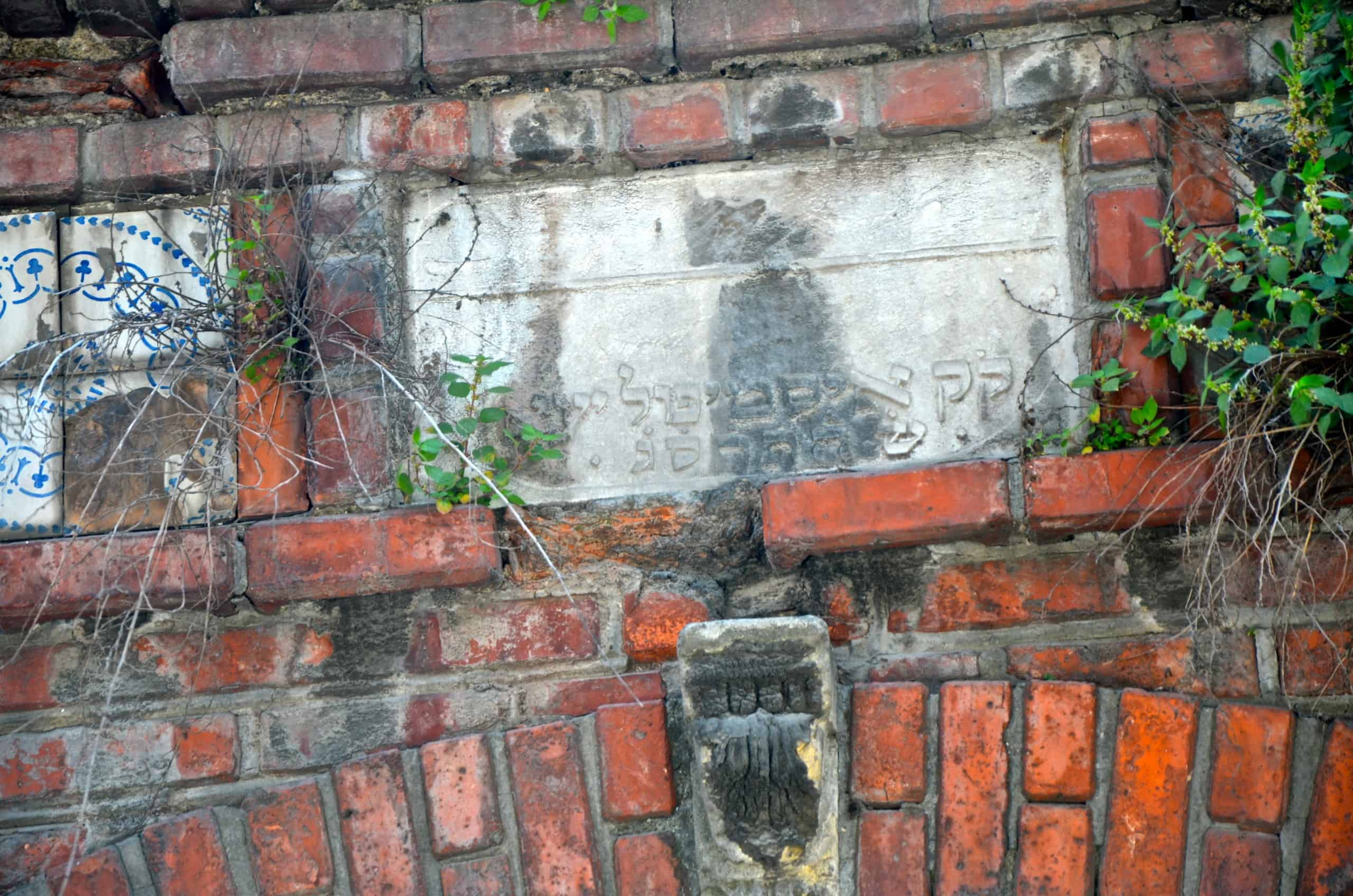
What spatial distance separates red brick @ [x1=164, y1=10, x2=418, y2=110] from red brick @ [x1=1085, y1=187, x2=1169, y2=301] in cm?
130

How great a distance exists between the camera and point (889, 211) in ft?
7.89

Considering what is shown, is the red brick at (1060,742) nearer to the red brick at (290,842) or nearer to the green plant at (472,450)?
the green plant at (472,450)

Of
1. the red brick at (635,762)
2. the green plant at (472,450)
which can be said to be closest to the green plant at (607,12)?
the green plant at (472,450)

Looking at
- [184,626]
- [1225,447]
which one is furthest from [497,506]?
[1225,447]

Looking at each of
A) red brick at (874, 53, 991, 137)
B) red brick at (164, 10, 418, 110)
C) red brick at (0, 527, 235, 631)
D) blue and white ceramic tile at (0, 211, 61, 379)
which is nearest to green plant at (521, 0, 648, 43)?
red brick at (164, 10, 418, 110)

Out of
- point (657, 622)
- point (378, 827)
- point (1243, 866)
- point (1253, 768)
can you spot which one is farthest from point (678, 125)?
point (1243, 866)

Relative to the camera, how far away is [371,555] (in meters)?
2.25

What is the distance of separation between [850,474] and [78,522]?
1.43 m

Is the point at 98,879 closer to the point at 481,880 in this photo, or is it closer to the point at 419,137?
the point at 481,880

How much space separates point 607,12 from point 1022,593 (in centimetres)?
132

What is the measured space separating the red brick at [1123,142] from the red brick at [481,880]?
162cm

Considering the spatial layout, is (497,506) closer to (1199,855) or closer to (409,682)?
(409,682)

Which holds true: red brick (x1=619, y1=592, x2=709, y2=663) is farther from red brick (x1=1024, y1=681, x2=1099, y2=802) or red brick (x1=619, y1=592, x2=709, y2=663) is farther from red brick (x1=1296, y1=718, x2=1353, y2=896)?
red brick (x1=1296, y1=718, x2=1353, y2=896)

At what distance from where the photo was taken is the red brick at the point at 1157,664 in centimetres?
219
